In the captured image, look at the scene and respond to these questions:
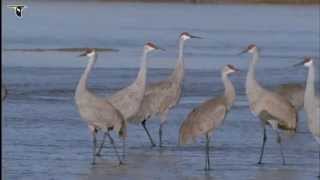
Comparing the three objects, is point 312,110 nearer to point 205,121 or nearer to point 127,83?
point 205,121

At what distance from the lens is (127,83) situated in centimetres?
2008

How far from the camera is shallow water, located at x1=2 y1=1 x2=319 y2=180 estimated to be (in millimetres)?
11711

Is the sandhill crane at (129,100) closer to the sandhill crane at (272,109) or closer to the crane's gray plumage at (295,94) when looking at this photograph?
the sandhill crane at (272,109)

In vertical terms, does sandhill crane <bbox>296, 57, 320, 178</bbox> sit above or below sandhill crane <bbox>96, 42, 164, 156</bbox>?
above

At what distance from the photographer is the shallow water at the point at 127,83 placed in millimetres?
11711

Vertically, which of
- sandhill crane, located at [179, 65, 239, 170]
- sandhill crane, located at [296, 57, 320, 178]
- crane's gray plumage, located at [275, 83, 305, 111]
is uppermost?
sandhill crane, located at [296, 57, 320, 178]

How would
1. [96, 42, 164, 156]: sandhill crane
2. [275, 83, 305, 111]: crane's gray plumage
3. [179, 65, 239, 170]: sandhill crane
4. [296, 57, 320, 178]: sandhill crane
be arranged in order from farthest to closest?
[275, 83, 305, 111]: crane's gray plumage, [96, 42, 164, 156]: sandhill crane, [179, 65, 239, 170]: sandhill crane, [296, 57, 320, 178]: sandhill crane

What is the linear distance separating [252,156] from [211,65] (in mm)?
11227

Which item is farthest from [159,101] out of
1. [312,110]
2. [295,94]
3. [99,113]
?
[312,110]

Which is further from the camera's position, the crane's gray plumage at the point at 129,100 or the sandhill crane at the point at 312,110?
the crane's gray plumage at the point at 129,100

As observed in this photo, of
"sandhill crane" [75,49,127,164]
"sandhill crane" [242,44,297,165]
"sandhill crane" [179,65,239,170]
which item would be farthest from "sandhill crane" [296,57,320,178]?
"sandhill crane" [75,49,127,164]

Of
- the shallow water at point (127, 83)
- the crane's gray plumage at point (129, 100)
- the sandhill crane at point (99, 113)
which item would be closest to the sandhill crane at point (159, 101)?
the shallow water at point (127, 83)

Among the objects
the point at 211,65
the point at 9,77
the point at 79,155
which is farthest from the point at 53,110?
the point at 211,65

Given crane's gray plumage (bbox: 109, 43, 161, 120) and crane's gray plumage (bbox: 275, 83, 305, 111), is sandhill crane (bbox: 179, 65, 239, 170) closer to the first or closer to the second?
crane's gray plumage (bbox: 109, 43, 161, 120)
